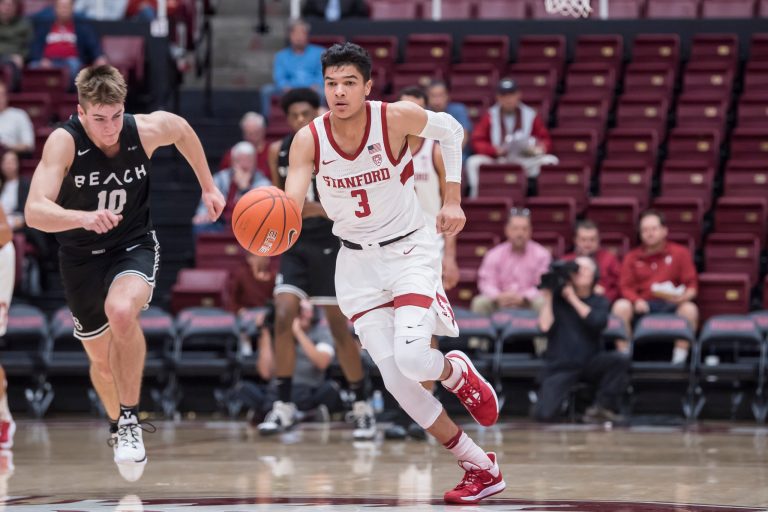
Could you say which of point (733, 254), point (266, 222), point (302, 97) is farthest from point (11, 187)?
point (266, 222)

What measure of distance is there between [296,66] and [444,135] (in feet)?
28.2

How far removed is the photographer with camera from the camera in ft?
34.1

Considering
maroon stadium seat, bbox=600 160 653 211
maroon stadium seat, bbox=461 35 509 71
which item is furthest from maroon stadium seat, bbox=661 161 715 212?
maroon stadium seat, bbox=461 35 509 71

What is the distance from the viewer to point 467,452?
591cm

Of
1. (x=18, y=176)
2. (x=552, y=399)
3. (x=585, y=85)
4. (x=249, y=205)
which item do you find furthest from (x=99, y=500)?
(x=585, y=85)

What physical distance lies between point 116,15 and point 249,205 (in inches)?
465

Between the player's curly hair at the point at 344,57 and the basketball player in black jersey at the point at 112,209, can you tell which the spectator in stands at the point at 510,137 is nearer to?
the basketball player in black jersey at the point at 112,209

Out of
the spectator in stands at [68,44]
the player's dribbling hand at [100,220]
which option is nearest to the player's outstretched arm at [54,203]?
the player's dribbling hand at [100,220]

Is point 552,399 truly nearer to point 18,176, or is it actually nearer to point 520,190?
point 520,190

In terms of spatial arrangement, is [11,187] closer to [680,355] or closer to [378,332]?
[680,355]

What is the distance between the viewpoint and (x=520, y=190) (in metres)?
12.8

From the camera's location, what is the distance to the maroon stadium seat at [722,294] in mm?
11211

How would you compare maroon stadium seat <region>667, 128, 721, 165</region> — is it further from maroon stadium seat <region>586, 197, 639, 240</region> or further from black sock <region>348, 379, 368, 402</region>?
black sock <region>348, 379, 368, 402</region>

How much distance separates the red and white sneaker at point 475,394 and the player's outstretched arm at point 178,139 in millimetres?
1485
